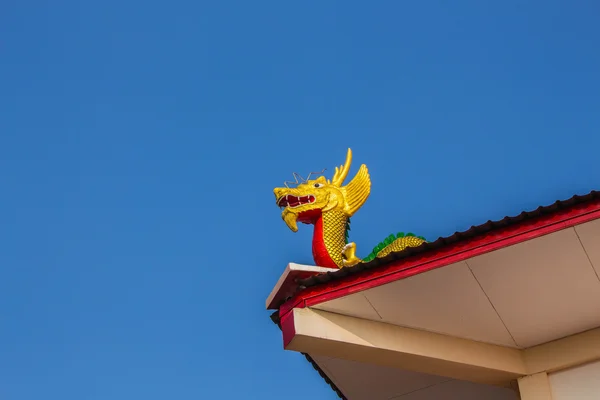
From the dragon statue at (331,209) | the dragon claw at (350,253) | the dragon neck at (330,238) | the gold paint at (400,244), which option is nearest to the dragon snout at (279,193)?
the dragon statue at (331,209)

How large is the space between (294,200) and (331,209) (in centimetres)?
47

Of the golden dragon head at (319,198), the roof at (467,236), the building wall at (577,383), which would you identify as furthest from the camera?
the golden dragon head at (319,198)

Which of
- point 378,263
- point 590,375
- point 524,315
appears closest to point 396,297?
point 378,263

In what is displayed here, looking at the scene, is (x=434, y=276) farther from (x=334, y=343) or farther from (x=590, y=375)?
(x=590, y=375)

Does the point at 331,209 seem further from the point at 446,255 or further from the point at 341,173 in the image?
the point at 446,255

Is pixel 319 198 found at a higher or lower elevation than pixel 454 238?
higher

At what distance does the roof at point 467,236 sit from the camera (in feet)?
27.6

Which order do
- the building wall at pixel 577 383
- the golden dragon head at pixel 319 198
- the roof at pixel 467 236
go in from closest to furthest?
the roof at pixel 467 236 → the building wall at pixel 577 383 → the golden dragon head at pixel 319 198

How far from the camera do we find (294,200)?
11219 millimetres

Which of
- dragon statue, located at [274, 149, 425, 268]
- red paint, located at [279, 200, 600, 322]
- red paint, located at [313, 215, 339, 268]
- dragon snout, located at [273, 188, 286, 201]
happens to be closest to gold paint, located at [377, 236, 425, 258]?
dragon statue, located at [274, 149, 425, 268]

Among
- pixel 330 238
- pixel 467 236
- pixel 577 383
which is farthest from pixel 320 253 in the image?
pixel 577 383

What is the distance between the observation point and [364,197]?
11.3 m

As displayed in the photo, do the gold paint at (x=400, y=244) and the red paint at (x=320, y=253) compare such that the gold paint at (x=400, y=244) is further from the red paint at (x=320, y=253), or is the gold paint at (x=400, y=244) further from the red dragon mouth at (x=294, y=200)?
the red dragon mouth at (x=294, y=200)

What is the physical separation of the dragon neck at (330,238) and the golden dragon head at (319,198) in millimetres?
102
